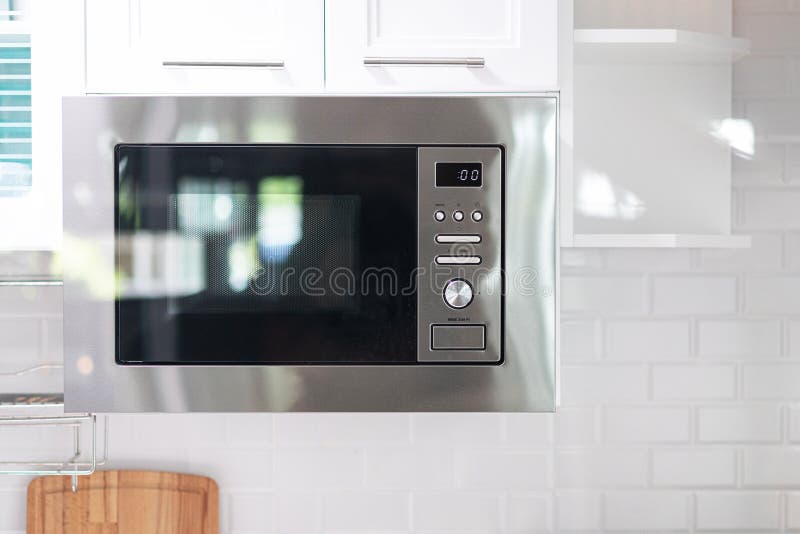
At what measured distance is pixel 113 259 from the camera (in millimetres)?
903

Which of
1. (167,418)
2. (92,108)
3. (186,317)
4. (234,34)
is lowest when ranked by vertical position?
(167,418)

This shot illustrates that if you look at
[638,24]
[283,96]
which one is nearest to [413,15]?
[283,96]

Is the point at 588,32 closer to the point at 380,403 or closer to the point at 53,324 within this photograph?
the point at 380,403

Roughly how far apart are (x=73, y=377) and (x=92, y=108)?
0.37 metres

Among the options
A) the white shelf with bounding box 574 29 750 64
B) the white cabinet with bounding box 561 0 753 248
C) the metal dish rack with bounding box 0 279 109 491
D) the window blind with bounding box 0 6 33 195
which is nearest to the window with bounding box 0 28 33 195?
the window blind with bounding box 0 6 33 195

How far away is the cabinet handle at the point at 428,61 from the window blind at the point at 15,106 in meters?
0.50

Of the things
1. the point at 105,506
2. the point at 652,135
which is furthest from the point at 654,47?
the point at 105,506

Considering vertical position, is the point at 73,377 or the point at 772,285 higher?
the point at 772,285

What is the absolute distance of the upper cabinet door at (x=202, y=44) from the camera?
909 mm

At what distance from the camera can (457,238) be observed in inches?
35.5

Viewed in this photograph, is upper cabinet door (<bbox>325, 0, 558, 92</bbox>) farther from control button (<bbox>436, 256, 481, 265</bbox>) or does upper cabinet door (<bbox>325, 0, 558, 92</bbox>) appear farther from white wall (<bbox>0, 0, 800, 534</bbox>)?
white wall (<bbox>0, 0, 800, 534</bbox>)

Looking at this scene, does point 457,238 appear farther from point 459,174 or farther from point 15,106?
point 15,106

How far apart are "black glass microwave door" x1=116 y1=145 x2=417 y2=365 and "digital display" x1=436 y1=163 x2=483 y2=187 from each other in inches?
1.6

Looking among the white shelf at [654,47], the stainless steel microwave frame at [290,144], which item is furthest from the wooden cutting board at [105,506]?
the white shelf at [654,47]
